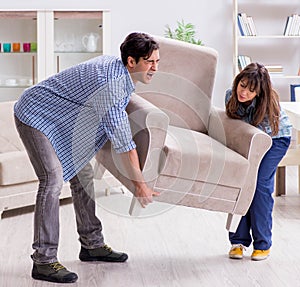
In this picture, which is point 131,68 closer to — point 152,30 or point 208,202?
point 208,202

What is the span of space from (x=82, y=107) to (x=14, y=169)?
1391 millimetres

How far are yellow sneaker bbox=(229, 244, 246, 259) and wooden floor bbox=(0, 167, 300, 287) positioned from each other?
0.10ft

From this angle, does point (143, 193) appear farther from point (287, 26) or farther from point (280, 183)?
point (287, 26)

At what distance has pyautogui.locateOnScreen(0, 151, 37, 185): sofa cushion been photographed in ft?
13.9

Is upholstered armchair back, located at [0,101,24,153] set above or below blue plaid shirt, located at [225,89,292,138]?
below

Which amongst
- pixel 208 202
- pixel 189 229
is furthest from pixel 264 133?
pixel 189 229

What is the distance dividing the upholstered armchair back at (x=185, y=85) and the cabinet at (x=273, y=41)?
8.28ft

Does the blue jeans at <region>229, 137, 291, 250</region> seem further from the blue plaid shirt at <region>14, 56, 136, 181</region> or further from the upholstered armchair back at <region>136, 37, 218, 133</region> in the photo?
the blue plaid shirt at <region>14, 56, 136, 181</region>

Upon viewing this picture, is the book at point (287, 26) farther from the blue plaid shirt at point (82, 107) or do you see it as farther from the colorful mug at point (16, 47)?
the blue plaid shirt at point (82, 107)

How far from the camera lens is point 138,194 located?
3100mm

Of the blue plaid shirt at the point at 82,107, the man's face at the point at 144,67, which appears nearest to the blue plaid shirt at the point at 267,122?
the man's face at the point at 144,67

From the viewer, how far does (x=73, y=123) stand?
303 centimetres

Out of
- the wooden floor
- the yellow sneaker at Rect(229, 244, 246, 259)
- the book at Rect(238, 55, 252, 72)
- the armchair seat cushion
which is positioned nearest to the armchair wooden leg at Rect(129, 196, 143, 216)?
the armchair seat cushion

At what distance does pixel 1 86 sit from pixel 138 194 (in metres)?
3.53
